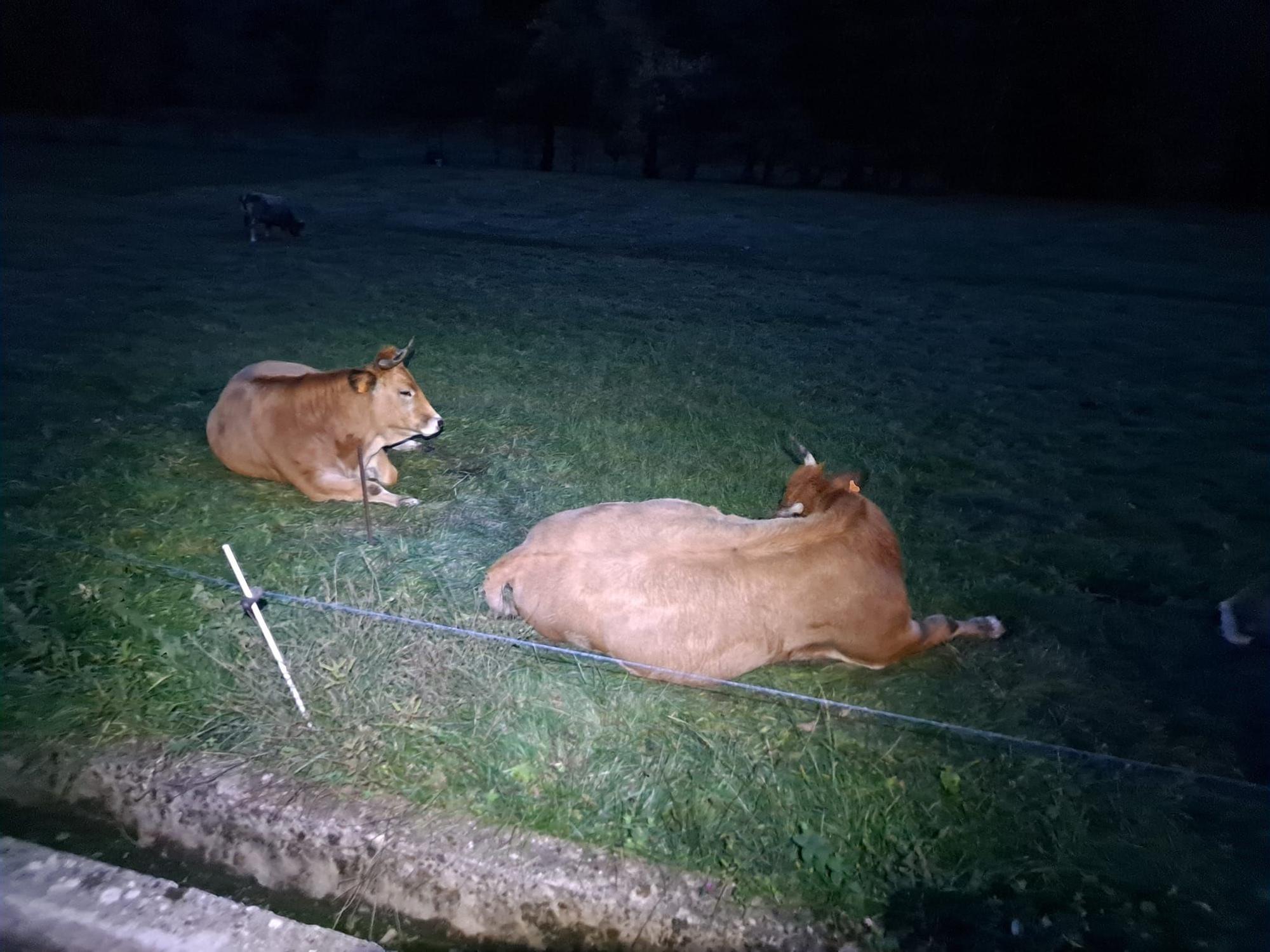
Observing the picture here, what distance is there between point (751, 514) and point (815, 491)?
0.92m

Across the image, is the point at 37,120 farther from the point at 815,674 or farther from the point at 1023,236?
the point at 815,674

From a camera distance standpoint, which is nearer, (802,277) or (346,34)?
(802,277)

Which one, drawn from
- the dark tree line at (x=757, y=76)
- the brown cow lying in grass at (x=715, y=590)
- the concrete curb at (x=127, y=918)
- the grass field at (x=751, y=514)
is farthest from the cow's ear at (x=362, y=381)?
the dark tree line at (x=757, y=76)

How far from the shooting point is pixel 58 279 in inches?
425

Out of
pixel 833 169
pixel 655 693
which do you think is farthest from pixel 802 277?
pixel 655 693

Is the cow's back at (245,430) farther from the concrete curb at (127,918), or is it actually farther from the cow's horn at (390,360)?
the concrete curb at (127,918)

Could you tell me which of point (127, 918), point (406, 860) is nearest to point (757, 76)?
point (406, 860)

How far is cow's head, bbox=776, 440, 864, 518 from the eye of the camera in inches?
169

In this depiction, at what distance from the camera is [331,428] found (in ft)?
18.8

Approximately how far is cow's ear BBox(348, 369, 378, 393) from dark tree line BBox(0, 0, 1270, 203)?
9201mm

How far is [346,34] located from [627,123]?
14.5ft

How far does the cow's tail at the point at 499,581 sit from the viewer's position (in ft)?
13.0

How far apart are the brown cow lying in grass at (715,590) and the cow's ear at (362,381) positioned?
6.54 ft

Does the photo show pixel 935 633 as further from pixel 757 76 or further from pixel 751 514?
pixel 757 76
